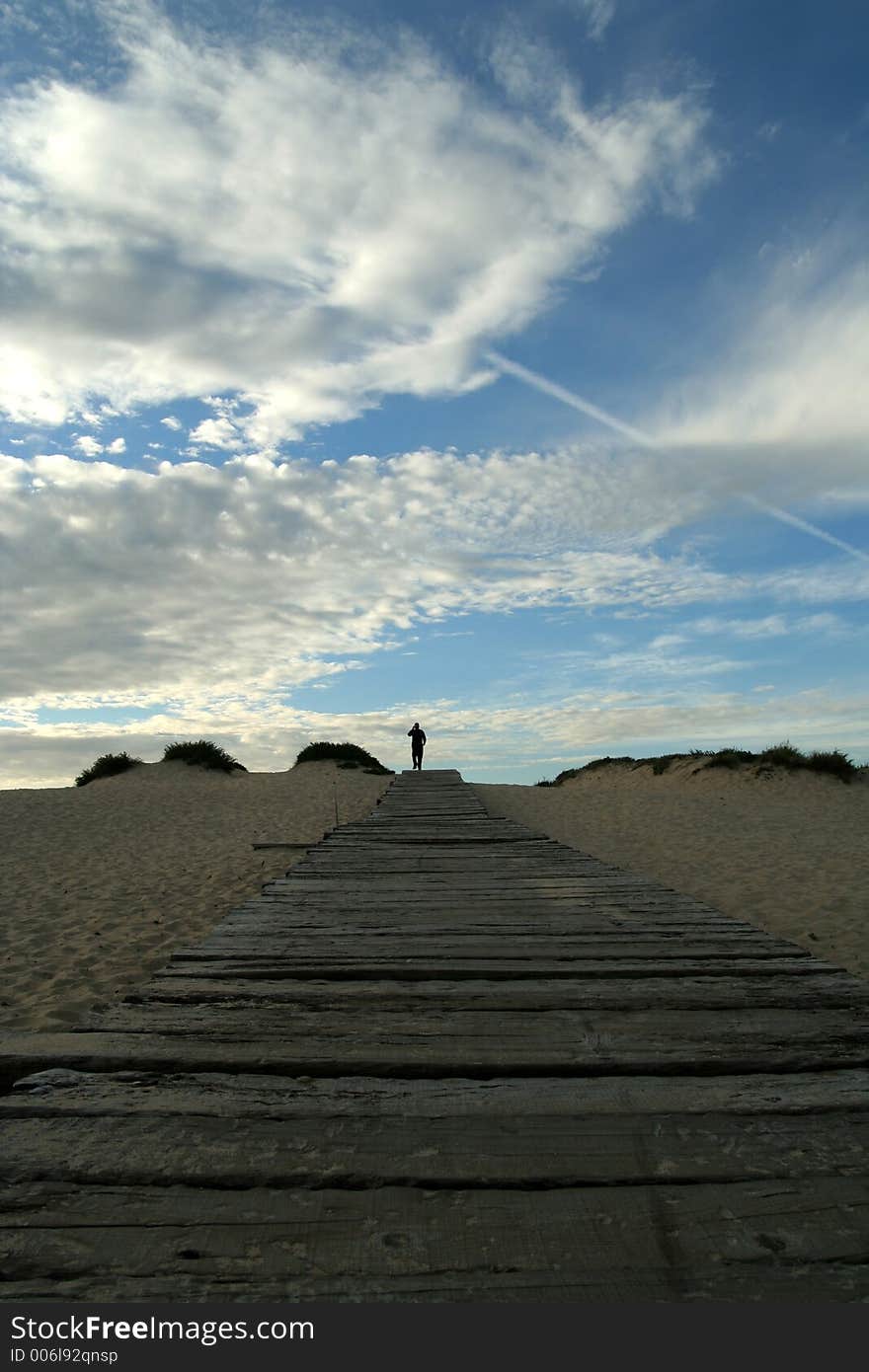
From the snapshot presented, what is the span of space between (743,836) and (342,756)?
1792cm

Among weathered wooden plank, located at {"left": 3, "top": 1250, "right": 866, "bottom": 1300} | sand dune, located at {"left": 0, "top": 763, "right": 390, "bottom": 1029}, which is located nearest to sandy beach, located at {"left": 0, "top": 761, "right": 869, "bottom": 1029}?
sand dune, located at {"left": 0, "top": 763, "right": 390, "bottom": 1029}

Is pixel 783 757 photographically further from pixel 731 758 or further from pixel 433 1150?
pixel 433 1150

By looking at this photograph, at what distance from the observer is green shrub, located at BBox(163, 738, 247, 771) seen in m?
25.8

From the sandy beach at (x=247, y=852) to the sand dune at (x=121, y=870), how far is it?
0.03m

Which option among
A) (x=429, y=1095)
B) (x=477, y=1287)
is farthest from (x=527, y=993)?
(x=477, y=1287)

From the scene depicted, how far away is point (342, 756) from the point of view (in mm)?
29219

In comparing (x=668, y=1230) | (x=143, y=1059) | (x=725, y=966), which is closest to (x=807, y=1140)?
(x=668, y=1230)

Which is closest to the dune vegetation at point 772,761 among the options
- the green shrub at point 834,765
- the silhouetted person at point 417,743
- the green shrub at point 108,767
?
the green shrub at point 834,765

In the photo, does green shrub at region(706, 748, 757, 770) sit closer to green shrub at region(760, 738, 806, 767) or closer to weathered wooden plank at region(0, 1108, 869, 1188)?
green shrub at region(760, 738, 806, 767)

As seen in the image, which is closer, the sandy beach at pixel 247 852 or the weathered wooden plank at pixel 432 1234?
the weathered wooden plank at pixel 432 1234

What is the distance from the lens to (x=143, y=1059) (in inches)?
89.0

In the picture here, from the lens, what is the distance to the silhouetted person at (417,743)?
87.4ft

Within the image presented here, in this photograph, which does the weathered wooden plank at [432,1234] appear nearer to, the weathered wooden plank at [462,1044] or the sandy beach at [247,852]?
the weathered wooden plank at [462,1044]

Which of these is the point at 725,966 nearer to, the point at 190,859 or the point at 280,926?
the point at 280,926
